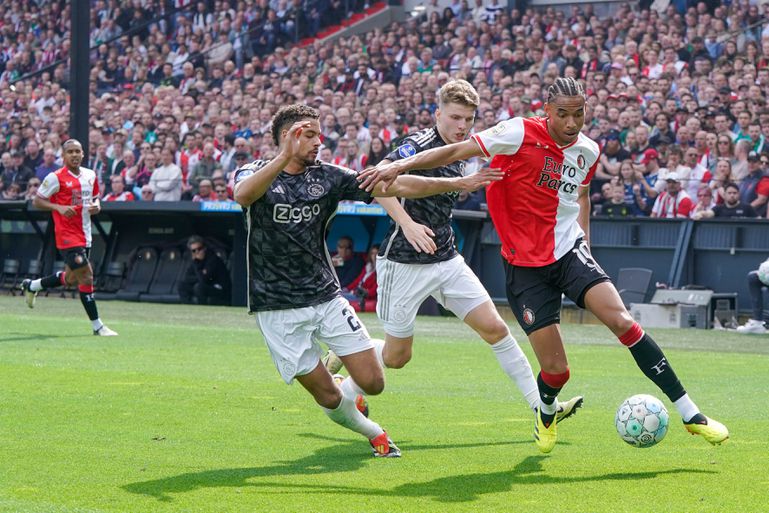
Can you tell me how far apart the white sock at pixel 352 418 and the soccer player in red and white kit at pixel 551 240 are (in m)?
1.02

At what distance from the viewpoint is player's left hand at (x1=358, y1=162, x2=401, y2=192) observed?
716 centimetres

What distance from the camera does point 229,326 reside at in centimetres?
1828

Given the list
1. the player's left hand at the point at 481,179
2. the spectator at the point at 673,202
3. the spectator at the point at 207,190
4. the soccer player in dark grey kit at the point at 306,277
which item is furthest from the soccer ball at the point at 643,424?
the spectator at the point at 207,190

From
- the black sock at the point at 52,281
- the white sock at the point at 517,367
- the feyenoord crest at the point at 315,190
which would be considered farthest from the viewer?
the black sock at the point at 52,281

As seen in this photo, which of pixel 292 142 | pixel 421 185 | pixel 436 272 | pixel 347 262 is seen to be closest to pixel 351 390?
pixel 436 272

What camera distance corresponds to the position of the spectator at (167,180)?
83.5ft

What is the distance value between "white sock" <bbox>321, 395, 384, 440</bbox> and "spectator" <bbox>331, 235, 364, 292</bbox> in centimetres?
1558

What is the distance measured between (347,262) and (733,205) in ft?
24.4

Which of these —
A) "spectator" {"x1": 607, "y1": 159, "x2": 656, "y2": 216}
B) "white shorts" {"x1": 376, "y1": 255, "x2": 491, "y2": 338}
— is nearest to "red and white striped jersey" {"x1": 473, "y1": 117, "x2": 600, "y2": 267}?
"white shorts" {"x1": 376, "y1": 255, "x2": 491, "y2": 338}

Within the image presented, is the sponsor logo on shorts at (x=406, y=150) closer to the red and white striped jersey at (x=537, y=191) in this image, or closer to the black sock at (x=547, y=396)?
the red and white striped jersey at (x=537, y=191)

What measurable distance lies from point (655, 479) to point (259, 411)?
11.7 feet

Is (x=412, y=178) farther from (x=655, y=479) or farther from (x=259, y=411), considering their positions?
(x=259, y=411)

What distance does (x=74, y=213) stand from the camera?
16.3 metres

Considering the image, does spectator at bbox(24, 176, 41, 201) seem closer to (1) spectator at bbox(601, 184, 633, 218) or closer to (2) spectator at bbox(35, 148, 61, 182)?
(2) spectator at bbox(35, 148, 61, 182)
